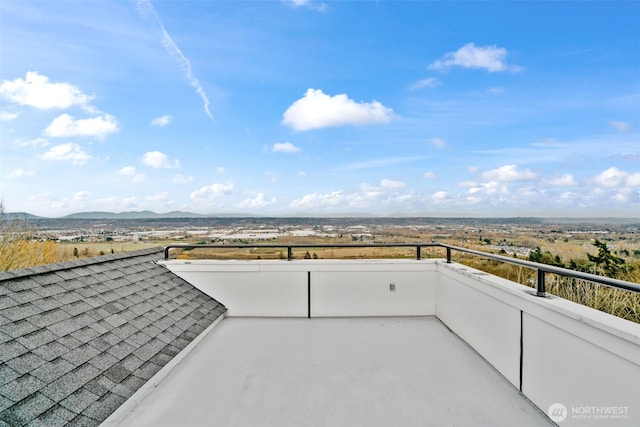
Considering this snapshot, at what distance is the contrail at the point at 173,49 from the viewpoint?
6.06 metres

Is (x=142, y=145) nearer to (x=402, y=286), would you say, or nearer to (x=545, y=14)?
(x=402, y=286)

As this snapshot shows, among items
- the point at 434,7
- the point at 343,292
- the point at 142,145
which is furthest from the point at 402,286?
the point at 142,145

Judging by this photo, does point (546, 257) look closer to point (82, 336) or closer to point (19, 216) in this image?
point (82, 336)

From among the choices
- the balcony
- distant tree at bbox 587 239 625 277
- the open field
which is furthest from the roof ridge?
distant tree at bbox 587 239 625 277

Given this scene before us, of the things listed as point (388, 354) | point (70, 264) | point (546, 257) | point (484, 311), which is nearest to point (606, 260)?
point (546, 257)

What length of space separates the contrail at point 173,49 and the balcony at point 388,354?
4.94 m

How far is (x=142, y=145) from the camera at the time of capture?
7930mm

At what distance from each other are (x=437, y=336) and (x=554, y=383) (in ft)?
5.04

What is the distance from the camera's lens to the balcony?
168 centimetres

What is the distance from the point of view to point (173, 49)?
6.94 metres

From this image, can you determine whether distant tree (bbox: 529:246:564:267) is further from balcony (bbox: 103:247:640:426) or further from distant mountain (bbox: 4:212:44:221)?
distant mountain (bbox: 4:212:44:221)

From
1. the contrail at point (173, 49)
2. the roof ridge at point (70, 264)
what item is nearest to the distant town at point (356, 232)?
the roof ridge at point (70, 264)

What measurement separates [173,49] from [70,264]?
584cm

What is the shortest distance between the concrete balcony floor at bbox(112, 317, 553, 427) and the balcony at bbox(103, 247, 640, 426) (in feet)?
0.04
